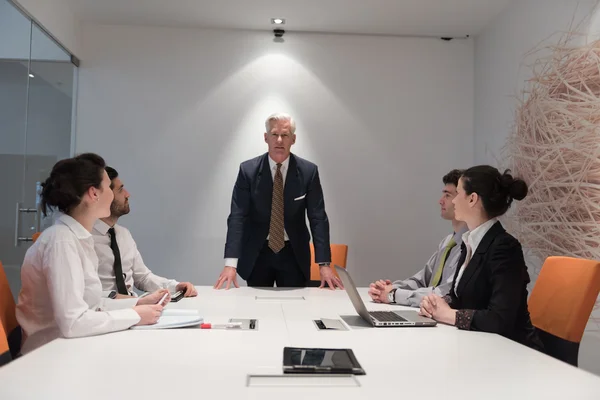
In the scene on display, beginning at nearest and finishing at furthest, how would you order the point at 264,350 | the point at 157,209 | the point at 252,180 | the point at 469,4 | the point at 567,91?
the point at 264,350 < the point at 252,180 < the point at 567,91 < the point at 469,4 < the point at 157,209

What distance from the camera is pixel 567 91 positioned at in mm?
3400

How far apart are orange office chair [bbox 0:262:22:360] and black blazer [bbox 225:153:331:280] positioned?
4.22 feet

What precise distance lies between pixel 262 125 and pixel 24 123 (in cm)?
199

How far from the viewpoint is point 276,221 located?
3098 millimetres

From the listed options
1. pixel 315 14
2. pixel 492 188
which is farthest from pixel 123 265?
pixel 315 14

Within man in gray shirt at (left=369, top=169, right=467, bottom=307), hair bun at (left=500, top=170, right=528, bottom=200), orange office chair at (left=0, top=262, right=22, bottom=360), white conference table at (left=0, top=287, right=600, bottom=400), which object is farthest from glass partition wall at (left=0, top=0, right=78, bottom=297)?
hair bun at (left=500, top=170, right=528, bottom=200)

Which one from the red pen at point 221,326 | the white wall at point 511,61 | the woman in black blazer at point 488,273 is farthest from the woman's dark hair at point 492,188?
the white wall at point 511,61

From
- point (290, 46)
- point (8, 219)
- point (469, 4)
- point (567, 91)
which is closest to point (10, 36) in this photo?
point (8, 219)

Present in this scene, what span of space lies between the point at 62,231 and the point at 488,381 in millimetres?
1362

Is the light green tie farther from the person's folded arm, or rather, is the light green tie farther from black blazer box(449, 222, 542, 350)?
the person's folded arm

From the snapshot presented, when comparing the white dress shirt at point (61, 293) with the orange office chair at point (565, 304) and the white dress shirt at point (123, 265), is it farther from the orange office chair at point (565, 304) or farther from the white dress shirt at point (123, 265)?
the orange office chair at point (565, 304)

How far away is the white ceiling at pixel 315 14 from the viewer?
4293 mm

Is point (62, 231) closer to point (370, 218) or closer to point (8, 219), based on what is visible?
point (8, 219)

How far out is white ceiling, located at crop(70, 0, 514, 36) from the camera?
4.29 metres
